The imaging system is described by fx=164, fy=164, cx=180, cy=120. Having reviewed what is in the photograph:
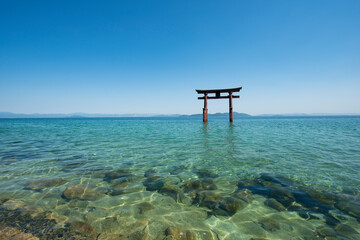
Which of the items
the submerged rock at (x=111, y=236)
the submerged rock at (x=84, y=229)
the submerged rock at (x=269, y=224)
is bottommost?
the submerged rock at (x=269, y=224)

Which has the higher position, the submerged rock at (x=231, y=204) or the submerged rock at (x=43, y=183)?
the submerged rock at (x=43, y=183)

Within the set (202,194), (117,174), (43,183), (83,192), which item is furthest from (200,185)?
(43,183)

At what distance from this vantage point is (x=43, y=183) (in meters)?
4.52

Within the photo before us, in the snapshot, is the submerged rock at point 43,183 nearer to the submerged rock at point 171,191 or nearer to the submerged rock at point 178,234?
the submerged rock at point 171,191

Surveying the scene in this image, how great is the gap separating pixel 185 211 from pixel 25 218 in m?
2.81

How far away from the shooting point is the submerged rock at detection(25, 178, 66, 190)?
428 cm

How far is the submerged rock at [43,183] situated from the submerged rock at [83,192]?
0.64m

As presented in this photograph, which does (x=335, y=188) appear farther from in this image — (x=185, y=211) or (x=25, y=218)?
(x=25, y=218)

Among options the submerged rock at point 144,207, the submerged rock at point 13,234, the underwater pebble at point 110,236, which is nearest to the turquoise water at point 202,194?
the submerged rock at point 144,207

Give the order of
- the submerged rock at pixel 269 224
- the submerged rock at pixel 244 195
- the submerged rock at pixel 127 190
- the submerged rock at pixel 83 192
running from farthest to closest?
1. the submerged rock at pixel 127 190
2. the submerged rock at pixel 83 192
3. the submerged rock at pixel 244 195
4. the submerged rock at pixel 269 224

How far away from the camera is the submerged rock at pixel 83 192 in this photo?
3.76m

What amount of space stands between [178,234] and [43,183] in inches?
166

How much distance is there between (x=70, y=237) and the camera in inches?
94.7

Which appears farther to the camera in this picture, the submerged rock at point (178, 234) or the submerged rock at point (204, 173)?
the submerged rock at point (204, 173)
